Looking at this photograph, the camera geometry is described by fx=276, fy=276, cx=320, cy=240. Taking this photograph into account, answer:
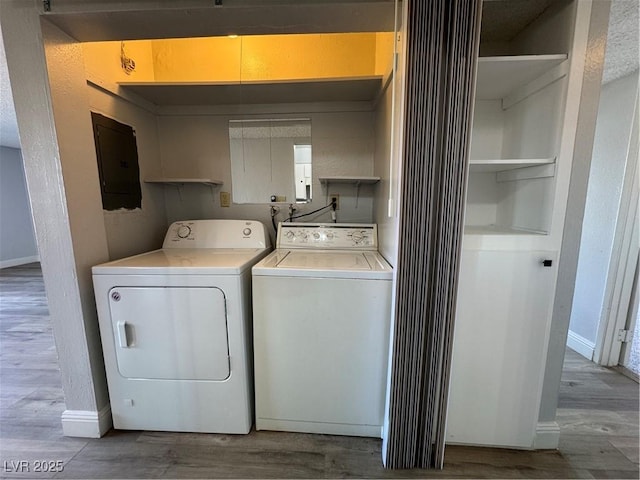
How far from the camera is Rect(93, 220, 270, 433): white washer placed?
141 cm

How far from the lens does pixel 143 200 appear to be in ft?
6.64

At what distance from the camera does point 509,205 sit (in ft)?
5.27

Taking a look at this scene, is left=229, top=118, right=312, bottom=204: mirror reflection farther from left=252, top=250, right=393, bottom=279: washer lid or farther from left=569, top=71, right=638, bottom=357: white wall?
left=569, top=71, right=638, bottom=357: white wall

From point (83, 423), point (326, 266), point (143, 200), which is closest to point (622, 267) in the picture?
point (326, 266)

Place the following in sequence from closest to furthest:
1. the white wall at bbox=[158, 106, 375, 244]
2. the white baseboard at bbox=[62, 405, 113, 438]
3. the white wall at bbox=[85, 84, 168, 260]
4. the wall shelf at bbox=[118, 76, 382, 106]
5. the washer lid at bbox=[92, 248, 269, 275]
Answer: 1. the washer lid at bbox=[92, 248, 269, 275]
2. the white baseboard at bbox=[62, 405, 113, 438]
3. the white wall at bbox=[85, 84, 168, 260]
4. the wall shelf at bbox=[118, 76, 382, 106]
5. the white wall at bbox=[158, 106, 375, 244]

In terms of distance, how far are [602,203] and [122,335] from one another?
3.42 meters

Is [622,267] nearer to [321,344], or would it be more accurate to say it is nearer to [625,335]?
[625,335]

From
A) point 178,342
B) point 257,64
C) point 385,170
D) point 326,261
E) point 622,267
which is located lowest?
point 178,342

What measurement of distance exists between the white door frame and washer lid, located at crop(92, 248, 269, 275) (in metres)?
2.62

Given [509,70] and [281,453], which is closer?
[509,70]

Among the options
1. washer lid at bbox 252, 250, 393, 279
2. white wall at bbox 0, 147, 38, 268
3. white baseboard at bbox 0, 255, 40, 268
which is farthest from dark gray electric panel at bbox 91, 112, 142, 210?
white wall at bbox 0, 147, 38, 268

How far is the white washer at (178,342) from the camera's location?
55.7 inches

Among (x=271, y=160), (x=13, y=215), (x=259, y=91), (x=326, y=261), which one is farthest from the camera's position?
(x=13, y=215)

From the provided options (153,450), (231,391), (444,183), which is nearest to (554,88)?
(444,183)
